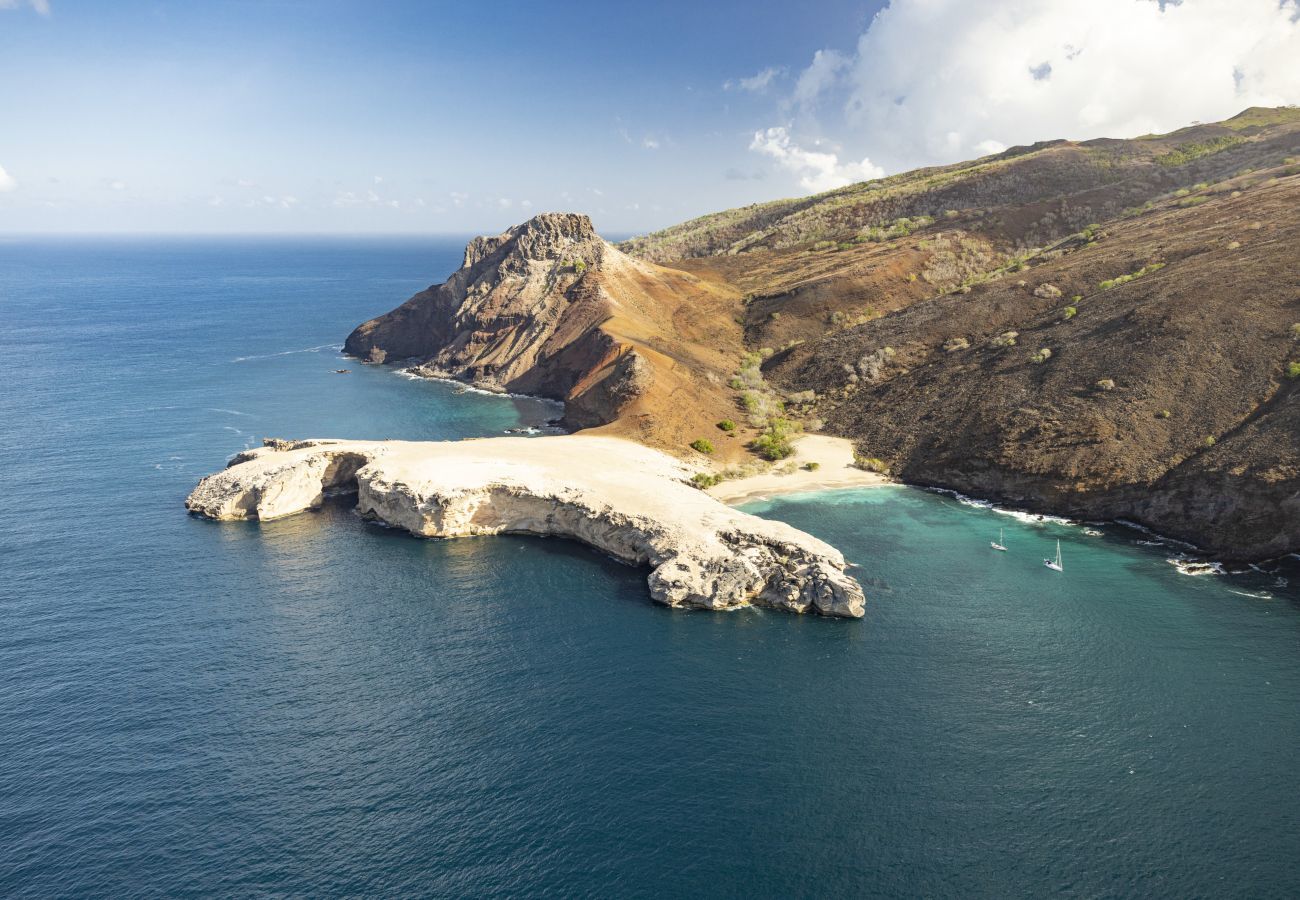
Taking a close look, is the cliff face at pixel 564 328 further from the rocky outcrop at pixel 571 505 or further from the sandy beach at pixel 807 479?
the rocky outcrop at pixel 571 505

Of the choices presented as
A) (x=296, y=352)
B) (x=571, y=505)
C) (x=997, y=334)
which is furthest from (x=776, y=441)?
(x=296, y=352)

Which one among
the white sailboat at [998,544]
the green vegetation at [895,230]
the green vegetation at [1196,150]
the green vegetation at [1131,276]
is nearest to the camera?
the white sailboat at [998,544]

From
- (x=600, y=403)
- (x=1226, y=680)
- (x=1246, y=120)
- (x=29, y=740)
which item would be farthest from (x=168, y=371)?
(x=1246, y=120)

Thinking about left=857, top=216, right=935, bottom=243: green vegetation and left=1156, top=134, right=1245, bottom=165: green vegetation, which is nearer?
left=857, top=216, right=935, bottom=243: green vegetation

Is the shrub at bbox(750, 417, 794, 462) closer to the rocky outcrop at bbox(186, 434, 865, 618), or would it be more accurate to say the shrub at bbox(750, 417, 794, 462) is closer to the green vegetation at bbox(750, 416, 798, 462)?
the green vegetation at bbox(750, 416, 798, 462)

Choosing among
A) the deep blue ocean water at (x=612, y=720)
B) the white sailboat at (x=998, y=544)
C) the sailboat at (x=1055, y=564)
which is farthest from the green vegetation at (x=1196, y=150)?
the sailboat at (x=1055, y=564)

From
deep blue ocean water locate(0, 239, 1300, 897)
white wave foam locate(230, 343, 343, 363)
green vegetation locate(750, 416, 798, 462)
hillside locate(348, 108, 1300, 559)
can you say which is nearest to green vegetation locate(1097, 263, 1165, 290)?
hillside locate(348, 108, 1300, 559)
